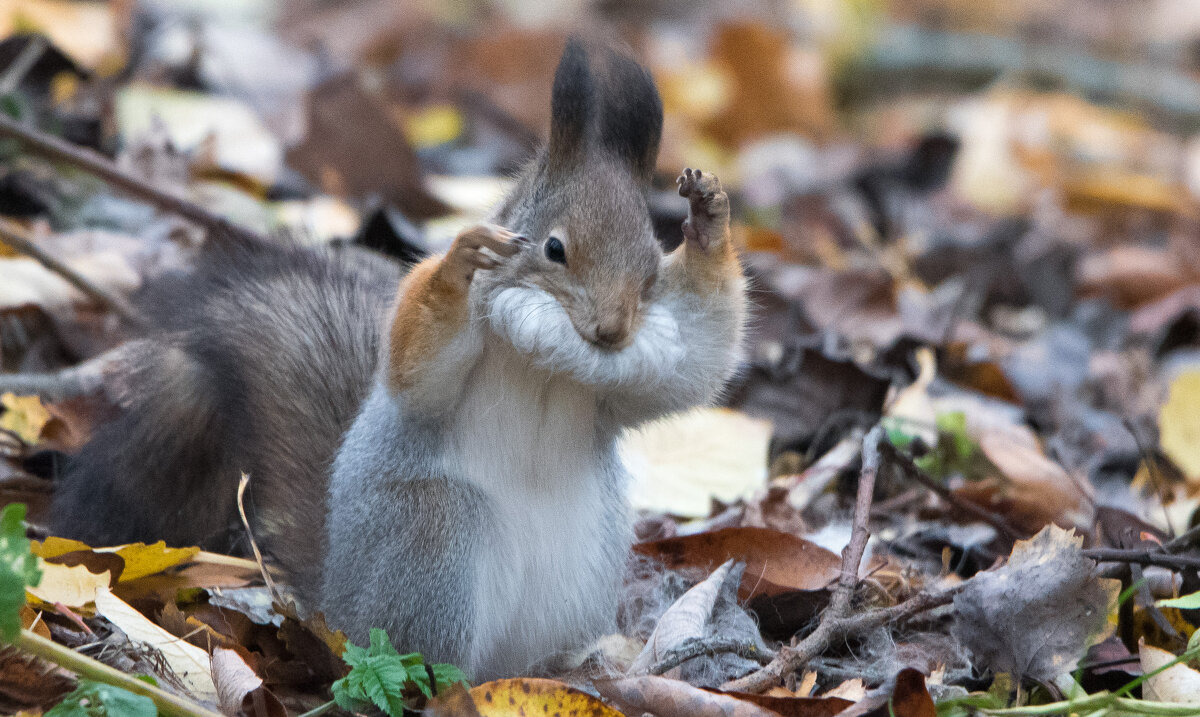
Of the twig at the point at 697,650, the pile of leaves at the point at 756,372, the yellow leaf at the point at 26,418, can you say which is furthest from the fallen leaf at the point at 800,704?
the yellow leaf at the point at 26,418

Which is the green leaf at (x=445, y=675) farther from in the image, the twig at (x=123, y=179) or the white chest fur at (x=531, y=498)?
the twig at (x=123, y=179)

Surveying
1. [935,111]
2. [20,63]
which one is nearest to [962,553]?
[20,63]

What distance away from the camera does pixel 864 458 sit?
6.02 ft

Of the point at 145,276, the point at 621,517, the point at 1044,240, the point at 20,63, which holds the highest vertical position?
the point at 20,63

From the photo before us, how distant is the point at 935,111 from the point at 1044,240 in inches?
83.5

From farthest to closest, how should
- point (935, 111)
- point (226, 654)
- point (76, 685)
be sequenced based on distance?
point (935, 111) < point (226, 654) < point (76, 685)

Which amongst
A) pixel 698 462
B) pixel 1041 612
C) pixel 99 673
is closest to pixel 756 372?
pixel 698 462

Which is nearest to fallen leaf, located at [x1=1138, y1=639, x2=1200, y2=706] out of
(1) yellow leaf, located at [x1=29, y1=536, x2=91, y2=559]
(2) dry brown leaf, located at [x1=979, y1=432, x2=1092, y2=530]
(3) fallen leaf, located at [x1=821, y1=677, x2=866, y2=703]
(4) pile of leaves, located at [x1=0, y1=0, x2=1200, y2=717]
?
(4) pile of leaves, located at [x1=0, y1=0, x2=1200, y2=717]

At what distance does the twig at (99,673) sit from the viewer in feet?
3.92

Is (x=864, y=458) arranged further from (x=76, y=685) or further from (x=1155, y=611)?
(x=76, y=685)

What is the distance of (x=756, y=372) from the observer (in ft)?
8.28

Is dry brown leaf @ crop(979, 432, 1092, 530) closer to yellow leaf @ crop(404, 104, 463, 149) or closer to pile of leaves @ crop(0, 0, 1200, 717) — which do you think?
pile of leaves @ crop(0, 0, 1200, 717)

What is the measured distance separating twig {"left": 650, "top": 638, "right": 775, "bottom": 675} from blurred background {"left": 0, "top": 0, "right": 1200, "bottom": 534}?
1.92 ft

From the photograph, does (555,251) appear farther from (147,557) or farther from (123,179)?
(123,179)
